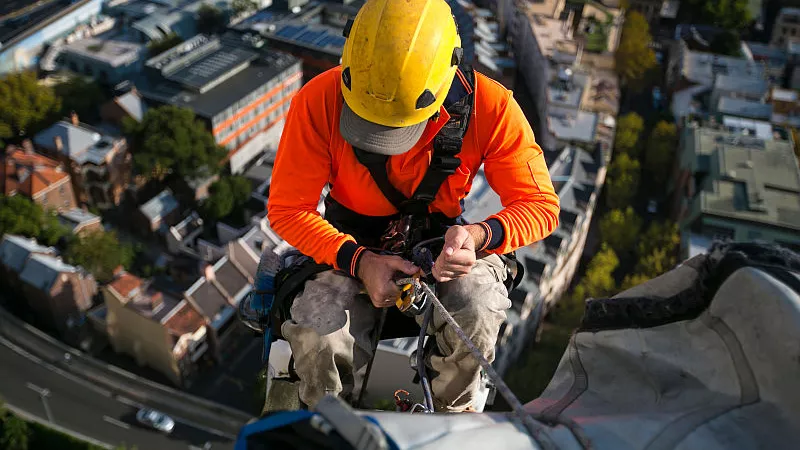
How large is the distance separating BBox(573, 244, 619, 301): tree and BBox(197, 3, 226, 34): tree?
27080 mm

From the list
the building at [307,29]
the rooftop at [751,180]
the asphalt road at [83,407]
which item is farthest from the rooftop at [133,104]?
the rooftop at [751,180]

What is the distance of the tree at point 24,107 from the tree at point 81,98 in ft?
1.39

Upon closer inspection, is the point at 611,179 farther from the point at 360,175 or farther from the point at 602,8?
the point at 360,175

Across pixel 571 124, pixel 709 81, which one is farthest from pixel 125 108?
pixel 709 81

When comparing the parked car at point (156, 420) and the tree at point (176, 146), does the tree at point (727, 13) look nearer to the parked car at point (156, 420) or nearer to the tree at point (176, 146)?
the tree at point (176, 146)

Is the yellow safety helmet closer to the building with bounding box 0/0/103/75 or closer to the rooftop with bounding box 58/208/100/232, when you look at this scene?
the rooftop with bounding box 58/208/100/232

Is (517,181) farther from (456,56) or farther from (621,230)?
(621,230)

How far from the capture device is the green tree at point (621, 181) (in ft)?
96.5

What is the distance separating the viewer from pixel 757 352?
2.66m

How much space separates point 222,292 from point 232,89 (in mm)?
11814

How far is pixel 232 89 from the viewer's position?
32.0m

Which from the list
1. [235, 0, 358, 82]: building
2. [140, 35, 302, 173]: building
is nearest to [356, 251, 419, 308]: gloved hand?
[140, 35, 302, 173]: building

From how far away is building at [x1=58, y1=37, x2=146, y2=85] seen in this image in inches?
1431

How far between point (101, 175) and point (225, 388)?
11528 millimetres
